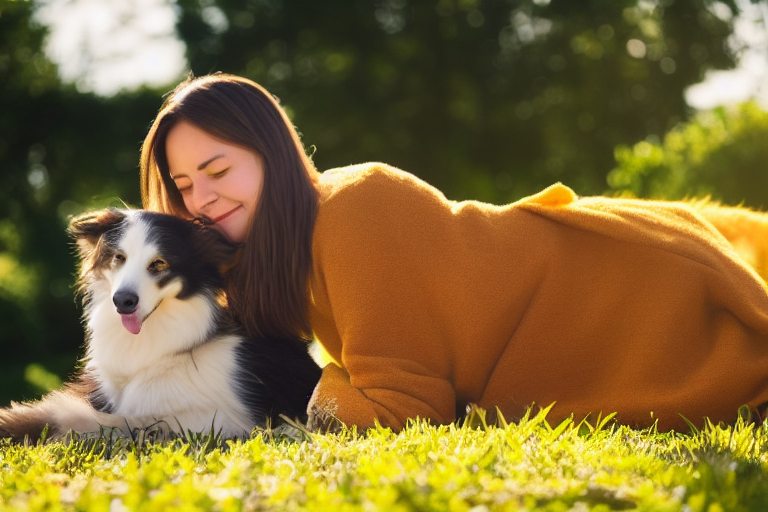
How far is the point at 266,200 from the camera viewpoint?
349cm

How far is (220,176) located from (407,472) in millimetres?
1890

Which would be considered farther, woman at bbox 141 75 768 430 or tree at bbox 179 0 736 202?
tree at bbox 179 0 736 202

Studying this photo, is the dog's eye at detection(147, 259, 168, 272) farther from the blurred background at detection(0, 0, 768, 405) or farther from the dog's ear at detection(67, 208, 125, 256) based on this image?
the blurred background at detection(0, 0, 768, 405)

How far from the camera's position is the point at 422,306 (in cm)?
340

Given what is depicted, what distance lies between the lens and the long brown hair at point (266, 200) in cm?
342

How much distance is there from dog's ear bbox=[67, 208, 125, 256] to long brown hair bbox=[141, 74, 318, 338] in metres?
0.44

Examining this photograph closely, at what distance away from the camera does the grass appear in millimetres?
1898

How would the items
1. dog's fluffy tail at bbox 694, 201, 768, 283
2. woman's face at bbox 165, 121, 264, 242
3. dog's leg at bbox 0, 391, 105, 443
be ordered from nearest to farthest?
1. dog's leg at bbox 0, 391, 105, 443
2. woman's face at bbox 165, 121, 264, 242
3. dog's fluffy tail at bbox 694, 201, 768, 283

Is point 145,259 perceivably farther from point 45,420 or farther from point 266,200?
point 45,420

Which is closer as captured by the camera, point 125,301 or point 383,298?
point 125,301

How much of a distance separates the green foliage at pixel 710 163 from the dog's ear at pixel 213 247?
469 cm

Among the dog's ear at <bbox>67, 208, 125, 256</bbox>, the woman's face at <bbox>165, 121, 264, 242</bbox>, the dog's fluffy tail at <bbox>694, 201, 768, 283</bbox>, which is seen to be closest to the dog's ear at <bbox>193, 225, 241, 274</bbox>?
the woman's face at <bbox>165, 121, 264, 242</bbox>

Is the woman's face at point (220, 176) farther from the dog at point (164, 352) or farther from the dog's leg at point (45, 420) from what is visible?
the dog's leg at point (45, 420)

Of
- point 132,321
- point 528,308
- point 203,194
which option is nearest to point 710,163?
point 528,308
